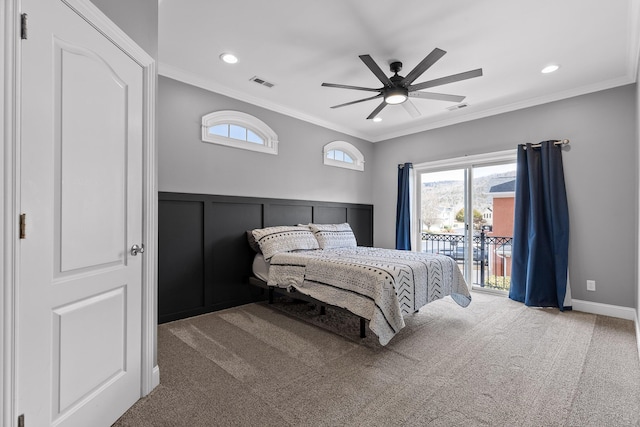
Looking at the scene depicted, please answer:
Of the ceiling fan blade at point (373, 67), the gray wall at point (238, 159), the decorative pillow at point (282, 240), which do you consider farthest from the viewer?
the decorative pillow at point (282, 240)

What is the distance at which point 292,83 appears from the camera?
3.60 meters

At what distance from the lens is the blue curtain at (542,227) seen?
3.66 metres

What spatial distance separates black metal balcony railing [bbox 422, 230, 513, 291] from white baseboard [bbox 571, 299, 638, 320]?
0.85 metres

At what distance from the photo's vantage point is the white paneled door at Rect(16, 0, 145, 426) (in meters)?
1.22

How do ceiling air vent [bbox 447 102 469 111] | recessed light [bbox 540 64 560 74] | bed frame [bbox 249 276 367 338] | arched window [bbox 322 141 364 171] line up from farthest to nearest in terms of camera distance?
arched window [bbox 322 141 364 171] < ceiling air vent [bbox 447 102 469 111] < recessed light [bbox 540 64 560 74] < bed frame [bbox 249 276 367 338]

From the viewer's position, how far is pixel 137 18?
71.1 inches

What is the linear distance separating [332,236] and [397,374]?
2341mm

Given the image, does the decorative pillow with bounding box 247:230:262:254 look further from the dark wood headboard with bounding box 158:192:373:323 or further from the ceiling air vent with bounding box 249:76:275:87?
the ceiling air vent with bounding box 249:76:275:87

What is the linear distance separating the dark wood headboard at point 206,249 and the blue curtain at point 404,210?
222 centimetres

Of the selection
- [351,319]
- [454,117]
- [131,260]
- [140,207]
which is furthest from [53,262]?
[454,117]

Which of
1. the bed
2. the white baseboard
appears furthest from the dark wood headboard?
the white baseboard

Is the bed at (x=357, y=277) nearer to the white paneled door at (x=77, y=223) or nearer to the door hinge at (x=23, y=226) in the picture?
the white paneled door at (x=77, y=223)

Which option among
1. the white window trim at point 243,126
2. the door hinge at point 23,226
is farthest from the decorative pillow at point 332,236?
the door hinge at point 23,226

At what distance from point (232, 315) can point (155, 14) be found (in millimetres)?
2897
